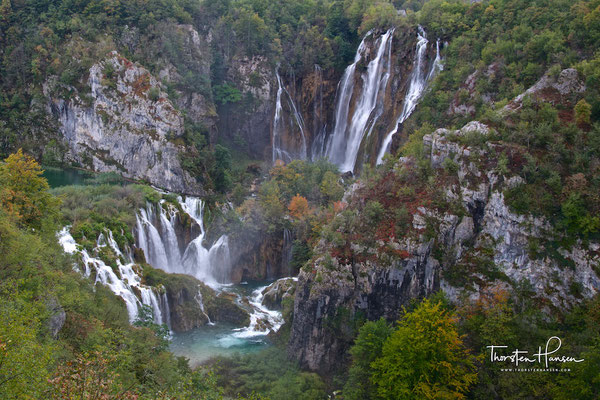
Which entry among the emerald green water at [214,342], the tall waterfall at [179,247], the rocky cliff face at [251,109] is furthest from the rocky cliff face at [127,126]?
the emerald green water at [214,342]

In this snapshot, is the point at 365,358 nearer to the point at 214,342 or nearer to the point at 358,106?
the point at 214,342

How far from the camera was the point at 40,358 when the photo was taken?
11.3 meters

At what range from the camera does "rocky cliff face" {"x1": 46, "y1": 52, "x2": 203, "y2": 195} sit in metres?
48.9

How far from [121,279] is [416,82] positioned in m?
34.2

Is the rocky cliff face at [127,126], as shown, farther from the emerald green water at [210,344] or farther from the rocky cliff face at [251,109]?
the emerald green water at [210,344]

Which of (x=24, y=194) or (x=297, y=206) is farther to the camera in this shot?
(x=297, y=206)

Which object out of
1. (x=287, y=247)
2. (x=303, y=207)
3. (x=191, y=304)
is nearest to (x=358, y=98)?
(x=303, y=207)

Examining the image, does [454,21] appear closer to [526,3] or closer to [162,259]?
[526,3]

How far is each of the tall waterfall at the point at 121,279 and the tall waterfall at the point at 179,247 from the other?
5.01m

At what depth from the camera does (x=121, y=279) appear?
29.9m

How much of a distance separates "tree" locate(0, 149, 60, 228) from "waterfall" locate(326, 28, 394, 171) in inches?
1314

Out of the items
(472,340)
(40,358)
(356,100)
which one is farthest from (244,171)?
(40,358)

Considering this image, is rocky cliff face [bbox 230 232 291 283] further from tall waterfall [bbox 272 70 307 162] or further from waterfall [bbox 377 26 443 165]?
tall waterfall [bbox 272 70 307 162]

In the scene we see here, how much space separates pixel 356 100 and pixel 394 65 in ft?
19.6
